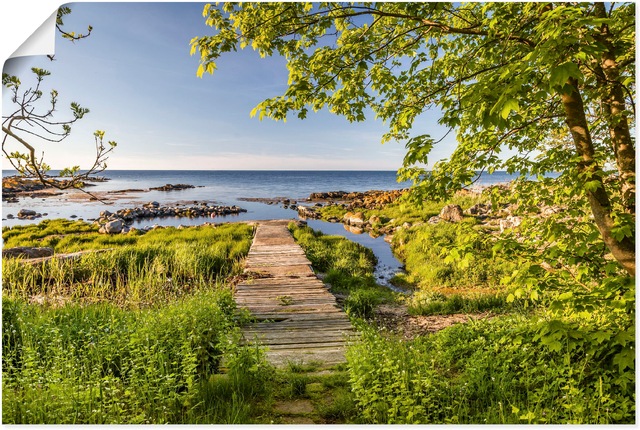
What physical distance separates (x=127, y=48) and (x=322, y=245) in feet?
25.9

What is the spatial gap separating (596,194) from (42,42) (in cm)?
436

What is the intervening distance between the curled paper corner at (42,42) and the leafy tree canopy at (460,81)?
99cm

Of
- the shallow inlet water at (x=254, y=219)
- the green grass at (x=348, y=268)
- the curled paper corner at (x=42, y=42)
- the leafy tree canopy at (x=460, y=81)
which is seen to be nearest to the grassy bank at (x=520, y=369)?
the leafy tree canopy at (x=460, y=81)

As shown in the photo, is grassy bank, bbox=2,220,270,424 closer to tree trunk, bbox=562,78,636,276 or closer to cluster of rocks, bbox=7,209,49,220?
tree trunk, bbox=562,78,636,276

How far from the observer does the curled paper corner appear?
266 cm

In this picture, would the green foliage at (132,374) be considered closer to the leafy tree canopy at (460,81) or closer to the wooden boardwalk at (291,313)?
the wooden boardwalk at (291,313)

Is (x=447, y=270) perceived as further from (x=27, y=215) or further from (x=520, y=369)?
(x=27, y=215)

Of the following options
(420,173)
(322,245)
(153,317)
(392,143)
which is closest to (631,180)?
(420,173)

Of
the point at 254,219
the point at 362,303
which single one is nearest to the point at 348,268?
the point at 362,303

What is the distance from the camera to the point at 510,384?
9.82 feet

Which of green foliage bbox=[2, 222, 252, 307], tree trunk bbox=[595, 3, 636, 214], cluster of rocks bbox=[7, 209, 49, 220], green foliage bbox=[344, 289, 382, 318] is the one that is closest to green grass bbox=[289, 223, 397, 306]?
green foliage bbox=[344, 289, 382, 318]

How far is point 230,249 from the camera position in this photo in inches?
432

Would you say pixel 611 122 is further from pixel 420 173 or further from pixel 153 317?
pixel 153 317

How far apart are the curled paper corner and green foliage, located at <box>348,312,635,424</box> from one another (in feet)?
10.8
